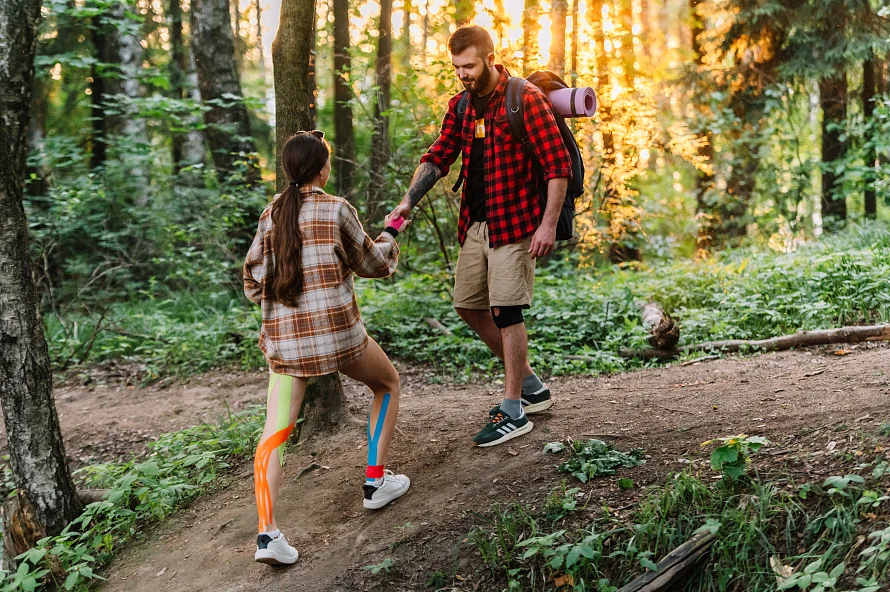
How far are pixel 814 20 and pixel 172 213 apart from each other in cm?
1095

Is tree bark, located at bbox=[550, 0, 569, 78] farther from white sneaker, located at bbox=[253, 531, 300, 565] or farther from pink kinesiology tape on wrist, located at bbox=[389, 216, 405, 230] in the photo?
white sneaker, located at bbox=[253, 531, 300, 565]

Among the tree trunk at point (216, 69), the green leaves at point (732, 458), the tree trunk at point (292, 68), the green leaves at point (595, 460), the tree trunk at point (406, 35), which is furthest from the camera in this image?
the tree trunk at point (216, 69)

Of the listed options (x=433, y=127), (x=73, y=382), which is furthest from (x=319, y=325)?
(x=73, y=382)

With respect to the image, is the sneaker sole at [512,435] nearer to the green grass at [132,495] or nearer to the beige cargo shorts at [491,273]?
the beige cargo shorts at [491,273]

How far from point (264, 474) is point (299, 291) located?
868 mm

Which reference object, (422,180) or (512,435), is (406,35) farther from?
(512,435)

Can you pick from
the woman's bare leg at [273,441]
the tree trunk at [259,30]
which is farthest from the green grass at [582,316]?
the tree trunk at [259,30]

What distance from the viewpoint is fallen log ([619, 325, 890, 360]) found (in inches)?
232

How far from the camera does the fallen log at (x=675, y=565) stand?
108 inches

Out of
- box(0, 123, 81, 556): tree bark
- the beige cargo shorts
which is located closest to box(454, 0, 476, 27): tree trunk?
the beige cargo shorts

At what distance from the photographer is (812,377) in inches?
186

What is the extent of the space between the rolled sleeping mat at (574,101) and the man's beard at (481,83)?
1.30 feet

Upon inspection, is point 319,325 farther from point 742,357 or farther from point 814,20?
point 814,20

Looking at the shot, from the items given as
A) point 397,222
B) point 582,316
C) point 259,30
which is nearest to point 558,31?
point 582,316
